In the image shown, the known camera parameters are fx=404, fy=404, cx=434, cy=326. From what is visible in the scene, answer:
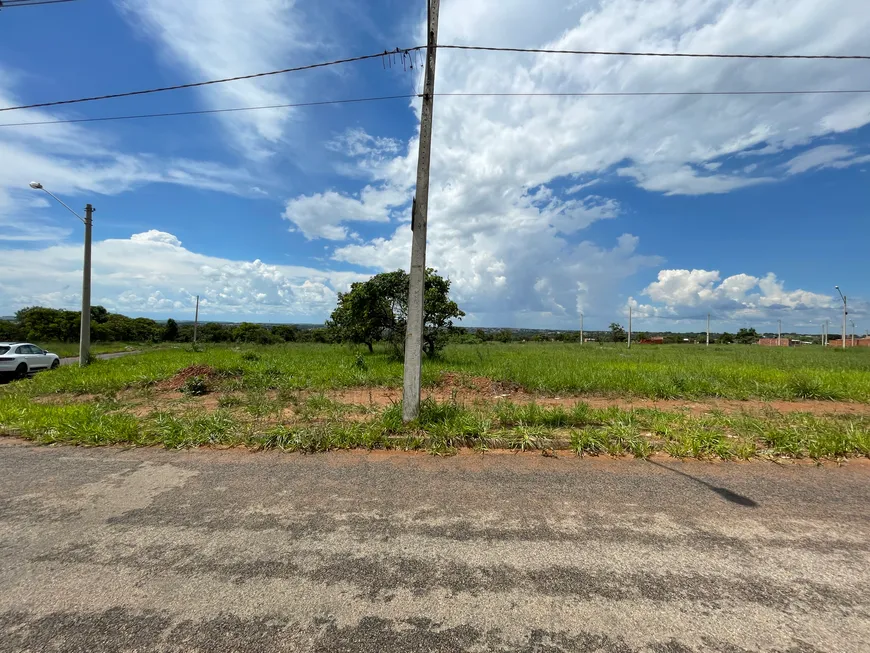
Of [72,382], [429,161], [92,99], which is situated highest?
[92,99]

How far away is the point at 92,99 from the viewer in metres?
6.70

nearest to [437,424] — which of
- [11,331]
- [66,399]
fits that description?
[66,399]

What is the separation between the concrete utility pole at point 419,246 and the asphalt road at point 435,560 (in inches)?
68.9

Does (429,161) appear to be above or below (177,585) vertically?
above

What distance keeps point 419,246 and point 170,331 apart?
210 feet

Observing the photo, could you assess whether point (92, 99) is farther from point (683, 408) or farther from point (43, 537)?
point (683, 408)

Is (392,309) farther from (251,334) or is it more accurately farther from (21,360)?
(251,334)

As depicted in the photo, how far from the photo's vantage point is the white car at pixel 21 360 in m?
14.3

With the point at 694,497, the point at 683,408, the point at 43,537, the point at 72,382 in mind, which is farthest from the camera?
the point at 72,382

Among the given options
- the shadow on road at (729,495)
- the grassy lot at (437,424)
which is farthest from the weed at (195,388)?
the shadow on road at (729,495)

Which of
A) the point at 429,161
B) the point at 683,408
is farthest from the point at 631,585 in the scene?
the point at 683,408

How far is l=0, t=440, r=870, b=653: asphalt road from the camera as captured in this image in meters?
2.03

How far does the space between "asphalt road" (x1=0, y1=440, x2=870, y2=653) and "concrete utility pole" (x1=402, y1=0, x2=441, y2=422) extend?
1.75m

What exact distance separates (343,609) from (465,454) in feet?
9.37
